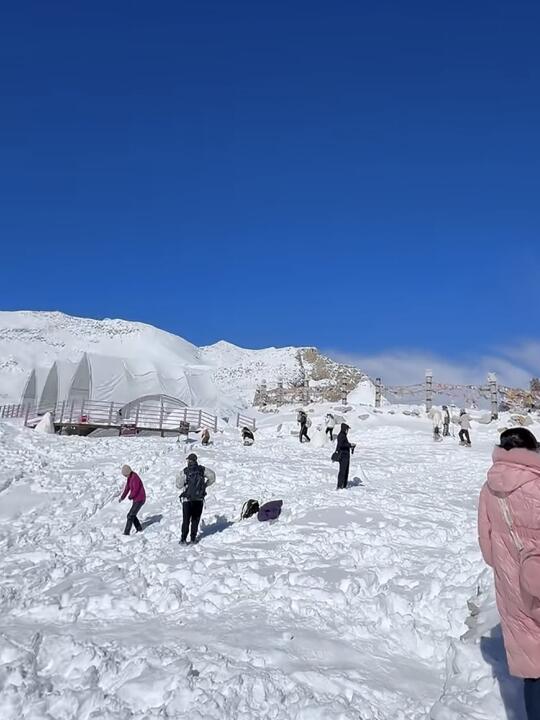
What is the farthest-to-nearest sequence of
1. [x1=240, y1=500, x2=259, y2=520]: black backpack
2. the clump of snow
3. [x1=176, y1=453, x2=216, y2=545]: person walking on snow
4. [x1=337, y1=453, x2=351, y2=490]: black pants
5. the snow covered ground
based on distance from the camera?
1. the clump of snow
2. [x1=337, y1=453, x2=351, y2=490]: black pants
3. [x1=240, y1=500, x2=259, y2=520]: black backpack
4. [x1=176, y1=453, x2=216, y2=545]: person walking on snow
5. the snow covered ground

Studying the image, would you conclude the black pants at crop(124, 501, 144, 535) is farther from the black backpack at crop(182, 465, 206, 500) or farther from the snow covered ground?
the black backpack at crop(182, 465, 206, 500)

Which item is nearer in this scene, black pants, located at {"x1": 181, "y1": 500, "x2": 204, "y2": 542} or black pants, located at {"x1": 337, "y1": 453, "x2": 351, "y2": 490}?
black pants, located at {"x1": 181, "y1": 500, "x2": 204, "y2": 542}

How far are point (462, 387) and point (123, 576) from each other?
2831 cm

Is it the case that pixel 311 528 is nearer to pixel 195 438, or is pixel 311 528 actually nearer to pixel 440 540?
pixel 440 540

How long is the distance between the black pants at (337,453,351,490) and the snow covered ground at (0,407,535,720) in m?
0.24

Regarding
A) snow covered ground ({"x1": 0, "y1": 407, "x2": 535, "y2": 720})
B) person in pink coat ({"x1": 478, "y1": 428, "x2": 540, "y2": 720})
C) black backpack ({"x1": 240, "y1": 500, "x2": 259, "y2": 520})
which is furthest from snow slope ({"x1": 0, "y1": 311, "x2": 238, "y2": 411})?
person in pink coat ({"x1": 478, "y1": 428, "x2": 540, "y2": 720})

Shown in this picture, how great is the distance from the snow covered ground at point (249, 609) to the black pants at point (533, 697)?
1118 millimetres

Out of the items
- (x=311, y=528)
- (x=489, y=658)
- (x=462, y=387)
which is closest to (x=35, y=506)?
(x=311, y=528)

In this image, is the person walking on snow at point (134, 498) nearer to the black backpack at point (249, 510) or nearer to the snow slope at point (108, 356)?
the black backpack at point (249, 510)

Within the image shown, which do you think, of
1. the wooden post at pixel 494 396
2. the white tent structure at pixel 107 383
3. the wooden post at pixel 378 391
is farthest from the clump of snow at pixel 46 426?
the wooden post at pixel 494 396

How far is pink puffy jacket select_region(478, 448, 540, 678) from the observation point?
2.65m

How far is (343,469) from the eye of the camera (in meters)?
13.5

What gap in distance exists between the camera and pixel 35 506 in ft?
42.2

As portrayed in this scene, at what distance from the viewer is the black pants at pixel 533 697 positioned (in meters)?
2.63
